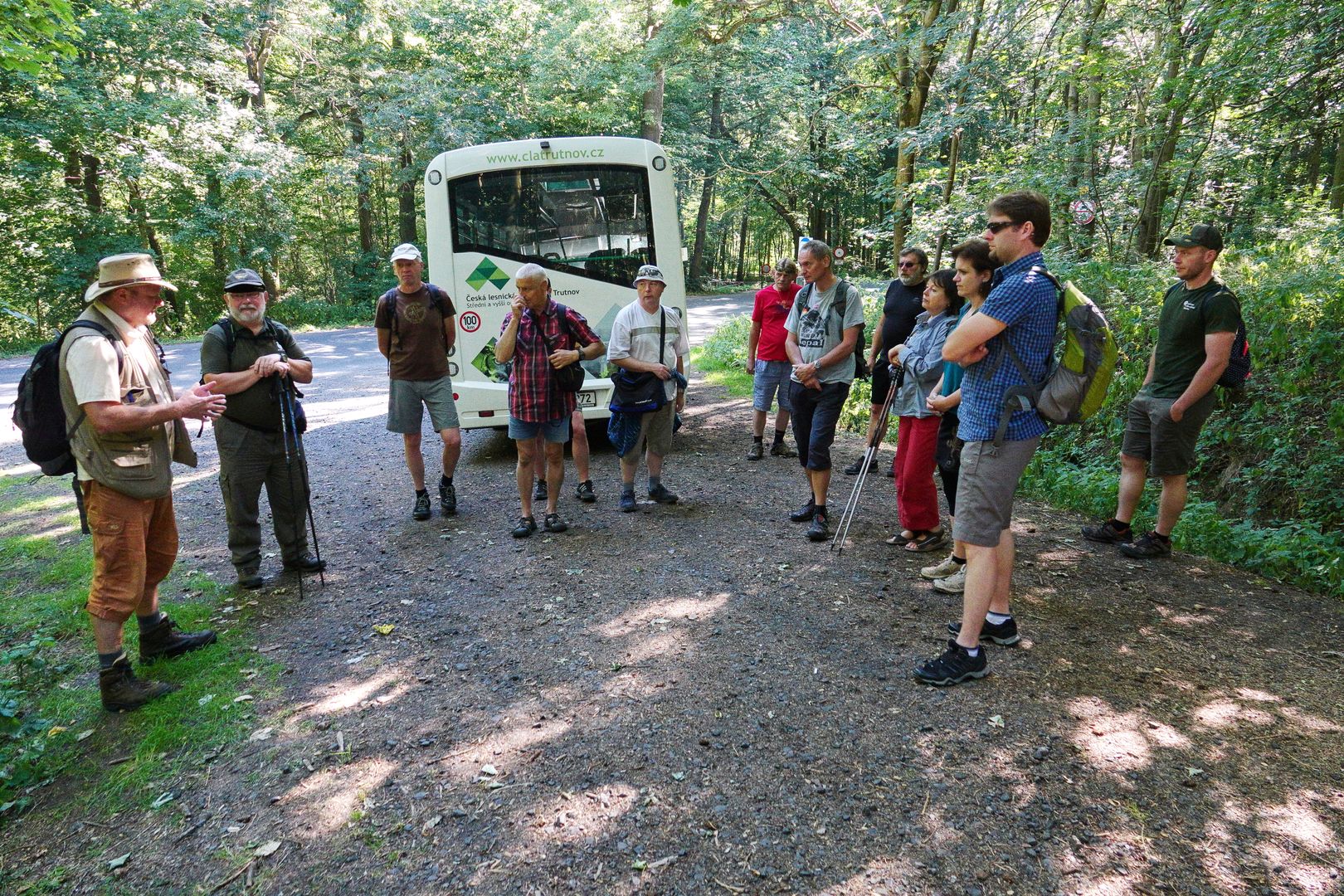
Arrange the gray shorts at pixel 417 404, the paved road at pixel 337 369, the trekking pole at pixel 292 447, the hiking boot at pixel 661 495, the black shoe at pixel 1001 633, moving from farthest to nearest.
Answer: the paved road at pixel 337 369 < the hiking boot at pixel 661 495 < the gray shorts at pixel 417 404 < the trekking pole at pixel 292 447 < the black shoe at pixel 1001 633

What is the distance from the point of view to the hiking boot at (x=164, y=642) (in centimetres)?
381

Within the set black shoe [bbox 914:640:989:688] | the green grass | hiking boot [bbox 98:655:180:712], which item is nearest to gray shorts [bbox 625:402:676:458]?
the green grass

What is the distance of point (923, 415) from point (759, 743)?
2.57m

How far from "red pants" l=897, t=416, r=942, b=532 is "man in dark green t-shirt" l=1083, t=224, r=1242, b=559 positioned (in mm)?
1242

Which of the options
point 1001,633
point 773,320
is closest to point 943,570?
point 1001,633

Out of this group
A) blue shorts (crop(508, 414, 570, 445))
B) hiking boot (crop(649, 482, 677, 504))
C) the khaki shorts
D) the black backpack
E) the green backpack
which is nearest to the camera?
the green backpack

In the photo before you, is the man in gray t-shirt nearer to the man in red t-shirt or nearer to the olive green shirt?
Result: the man in red t-shirt

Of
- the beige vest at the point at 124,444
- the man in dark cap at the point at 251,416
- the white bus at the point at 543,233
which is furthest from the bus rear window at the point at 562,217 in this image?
the beige vest at the point at 124,444

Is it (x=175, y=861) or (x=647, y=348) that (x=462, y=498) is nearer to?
(x=647, y=348)

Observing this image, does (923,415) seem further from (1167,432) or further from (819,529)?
(1167,432)

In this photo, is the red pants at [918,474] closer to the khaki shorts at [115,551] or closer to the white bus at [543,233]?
the white bus at [543,233]

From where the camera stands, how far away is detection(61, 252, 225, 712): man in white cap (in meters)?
3.25

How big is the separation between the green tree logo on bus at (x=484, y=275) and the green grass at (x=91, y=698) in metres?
3.66

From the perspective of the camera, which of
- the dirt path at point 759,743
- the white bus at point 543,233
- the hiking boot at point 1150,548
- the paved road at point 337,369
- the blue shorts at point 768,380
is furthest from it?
the paved road at point 337,369
